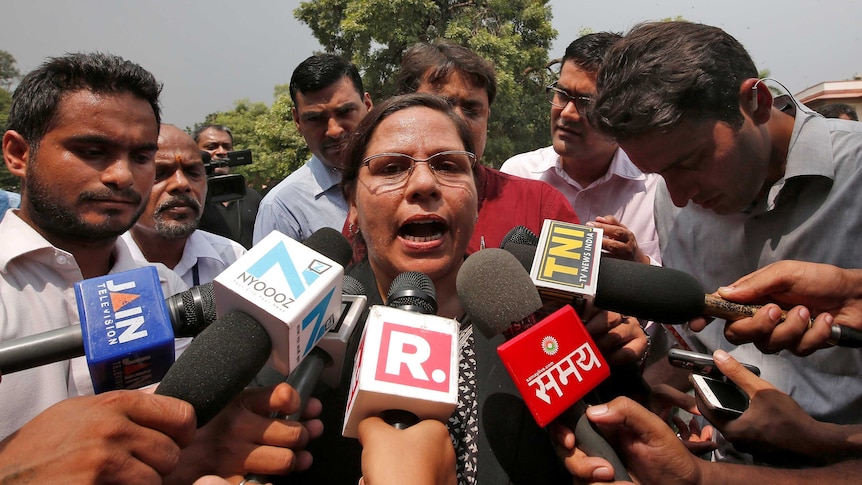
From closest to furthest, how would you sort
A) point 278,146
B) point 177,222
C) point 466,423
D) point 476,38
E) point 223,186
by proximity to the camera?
point 466,423
point 177,222
point 223,186
point 476,38
point 278,146

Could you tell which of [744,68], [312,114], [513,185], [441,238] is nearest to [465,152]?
[441,238]

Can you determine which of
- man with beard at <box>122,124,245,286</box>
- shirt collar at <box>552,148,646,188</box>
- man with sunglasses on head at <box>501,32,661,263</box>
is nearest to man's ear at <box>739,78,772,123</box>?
man with sunglasses on head at <box>501,32,661,263</box>

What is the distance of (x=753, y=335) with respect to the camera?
142cm

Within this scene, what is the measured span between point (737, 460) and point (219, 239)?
339cm

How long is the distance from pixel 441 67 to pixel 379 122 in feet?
4.63

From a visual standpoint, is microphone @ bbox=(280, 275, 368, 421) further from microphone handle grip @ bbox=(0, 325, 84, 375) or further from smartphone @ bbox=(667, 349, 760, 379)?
smartphone @ bbox=(667, 349, 760, 379)

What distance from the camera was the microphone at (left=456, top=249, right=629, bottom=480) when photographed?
119 cm

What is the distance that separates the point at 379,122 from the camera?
2023 mm

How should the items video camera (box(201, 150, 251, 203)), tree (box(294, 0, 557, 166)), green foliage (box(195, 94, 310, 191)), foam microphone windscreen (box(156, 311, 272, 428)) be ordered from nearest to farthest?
foam microphone windscreen (box(156, 311, 272, 428)) → video camera (box(201, 150, 251, 203)) → tree (box(294, 0, 557, 166)) → green foliage (box(195, 94, 310, 191))

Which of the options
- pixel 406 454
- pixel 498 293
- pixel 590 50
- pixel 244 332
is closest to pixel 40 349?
pixel 244 332

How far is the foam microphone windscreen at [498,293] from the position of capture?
50.3 inches

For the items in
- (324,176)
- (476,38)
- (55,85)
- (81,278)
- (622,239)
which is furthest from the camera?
(476,38)

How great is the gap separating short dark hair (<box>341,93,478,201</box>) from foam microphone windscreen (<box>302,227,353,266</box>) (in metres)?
0.47

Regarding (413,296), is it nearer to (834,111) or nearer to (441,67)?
(441,67)
